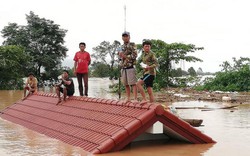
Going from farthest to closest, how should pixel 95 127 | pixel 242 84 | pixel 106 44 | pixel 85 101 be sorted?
pixel 106 44, pixel 242 84, pixel 85 101, pixel 95 127

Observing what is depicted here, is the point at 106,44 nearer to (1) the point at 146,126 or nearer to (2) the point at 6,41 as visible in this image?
(2) the point at 6,41

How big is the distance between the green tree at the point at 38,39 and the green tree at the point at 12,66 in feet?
7.90

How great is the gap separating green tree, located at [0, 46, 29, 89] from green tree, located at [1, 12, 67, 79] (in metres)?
2.41

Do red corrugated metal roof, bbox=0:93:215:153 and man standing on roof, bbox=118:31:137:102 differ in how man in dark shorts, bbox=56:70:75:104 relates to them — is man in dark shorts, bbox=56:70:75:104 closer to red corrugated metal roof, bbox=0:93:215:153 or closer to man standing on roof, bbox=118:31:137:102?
red corrugated metal roof, bbox=0:93:215:153

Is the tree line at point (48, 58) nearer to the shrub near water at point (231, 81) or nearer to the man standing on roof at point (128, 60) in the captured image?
the shrub near water at point (231, 81)

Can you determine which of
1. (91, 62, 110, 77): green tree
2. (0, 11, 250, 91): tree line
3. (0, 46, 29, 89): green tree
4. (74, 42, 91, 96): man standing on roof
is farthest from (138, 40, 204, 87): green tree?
(91, 62, 110, 77): green tree

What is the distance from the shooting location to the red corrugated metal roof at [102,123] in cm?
733

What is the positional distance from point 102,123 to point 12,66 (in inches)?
1051

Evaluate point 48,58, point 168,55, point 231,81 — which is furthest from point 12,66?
point 231,81

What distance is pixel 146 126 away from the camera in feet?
24.4

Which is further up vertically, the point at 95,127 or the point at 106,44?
the point at 106,44

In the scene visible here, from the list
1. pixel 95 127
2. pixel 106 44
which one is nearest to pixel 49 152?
pixel 95 127

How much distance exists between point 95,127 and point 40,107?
14.3 feet

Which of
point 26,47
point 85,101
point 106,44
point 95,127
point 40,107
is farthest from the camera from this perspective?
point 106,44
